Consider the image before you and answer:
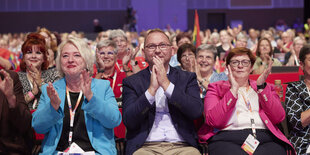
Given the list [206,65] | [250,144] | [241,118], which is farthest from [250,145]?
[206,65]

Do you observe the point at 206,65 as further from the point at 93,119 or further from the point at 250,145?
the point at 93,119

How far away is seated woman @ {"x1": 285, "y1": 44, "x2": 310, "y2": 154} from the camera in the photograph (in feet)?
10.9

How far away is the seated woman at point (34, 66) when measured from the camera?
395 centimetres

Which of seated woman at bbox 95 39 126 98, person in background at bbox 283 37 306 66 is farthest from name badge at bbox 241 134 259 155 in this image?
person in background at bbox 283 37 306 66

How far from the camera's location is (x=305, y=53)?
351cm

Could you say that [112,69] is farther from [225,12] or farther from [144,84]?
[225,12]

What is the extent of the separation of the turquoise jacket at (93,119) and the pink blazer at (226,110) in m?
0.79

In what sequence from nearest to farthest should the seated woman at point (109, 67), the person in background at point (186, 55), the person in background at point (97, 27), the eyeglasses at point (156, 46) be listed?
the eyeglasses at point (156, 46), the seated woman at point (109, 67), the person in background at point (186, 55), the person in background at point (97, 27)

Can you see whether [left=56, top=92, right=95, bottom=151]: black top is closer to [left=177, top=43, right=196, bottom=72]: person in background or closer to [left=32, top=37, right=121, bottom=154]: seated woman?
[left=32, top=37, right=121, bottom=154]: seated woman

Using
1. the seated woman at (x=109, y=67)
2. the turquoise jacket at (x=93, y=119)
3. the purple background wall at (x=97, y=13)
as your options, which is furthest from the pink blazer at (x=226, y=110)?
the purple background wall at (x=97, y=13)

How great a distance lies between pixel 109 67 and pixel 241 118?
6.04ft

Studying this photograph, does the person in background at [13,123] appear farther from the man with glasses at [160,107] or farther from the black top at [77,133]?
the man with glasses at [160,107]

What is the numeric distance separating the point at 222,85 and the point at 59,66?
1399 mm

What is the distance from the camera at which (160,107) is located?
3133 mm
